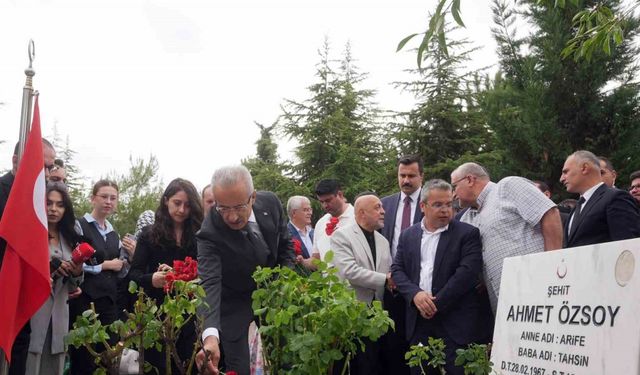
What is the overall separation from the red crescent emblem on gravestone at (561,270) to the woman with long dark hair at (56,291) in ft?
11.6

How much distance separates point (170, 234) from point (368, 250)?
165 centimetres

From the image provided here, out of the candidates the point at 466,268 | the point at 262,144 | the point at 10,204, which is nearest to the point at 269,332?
the point at 10,204

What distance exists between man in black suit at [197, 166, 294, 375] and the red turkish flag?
0.92 meters

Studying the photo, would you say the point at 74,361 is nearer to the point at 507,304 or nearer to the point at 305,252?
the point at 305,252

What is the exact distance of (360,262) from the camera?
6.24 m

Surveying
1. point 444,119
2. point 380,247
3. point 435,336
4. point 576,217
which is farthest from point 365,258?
point 444,119

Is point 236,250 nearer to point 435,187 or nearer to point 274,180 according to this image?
point 435,187

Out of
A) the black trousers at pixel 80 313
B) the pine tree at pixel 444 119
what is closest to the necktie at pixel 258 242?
the black trousers at pixel 80 313

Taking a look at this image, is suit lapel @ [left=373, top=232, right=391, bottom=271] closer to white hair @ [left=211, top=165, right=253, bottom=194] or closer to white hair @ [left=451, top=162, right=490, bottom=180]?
white hair @ [left=451, top=162, right=490, bottom=180]

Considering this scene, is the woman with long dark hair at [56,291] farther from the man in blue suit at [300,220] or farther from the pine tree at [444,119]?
the pine tree at [444,119]

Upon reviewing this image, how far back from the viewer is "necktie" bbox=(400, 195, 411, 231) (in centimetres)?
678

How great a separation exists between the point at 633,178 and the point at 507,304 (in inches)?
137

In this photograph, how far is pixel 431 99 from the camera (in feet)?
74.9

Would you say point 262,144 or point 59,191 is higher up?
point 262,144
